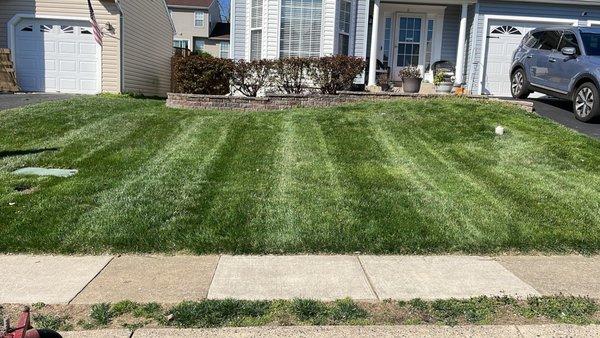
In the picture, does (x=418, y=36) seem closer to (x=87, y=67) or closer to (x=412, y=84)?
(x=412, y=84)

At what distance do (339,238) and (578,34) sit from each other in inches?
362

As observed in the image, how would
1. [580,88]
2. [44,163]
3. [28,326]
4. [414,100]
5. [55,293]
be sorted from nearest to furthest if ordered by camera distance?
[28,326]
[55,293]
[44,163]
[580,88]
[414,100]

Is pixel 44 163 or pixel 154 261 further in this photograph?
pixel 44 163

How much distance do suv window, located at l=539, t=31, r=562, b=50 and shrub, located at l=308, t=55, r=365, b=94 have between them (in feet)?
14.6

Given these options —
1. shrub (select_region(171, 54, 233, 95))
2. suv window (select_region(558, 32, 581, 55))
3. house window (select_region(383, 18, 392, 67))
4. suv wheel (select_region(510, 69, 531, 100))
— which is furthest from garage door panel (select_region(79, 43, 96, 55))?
suv window (select_region(558, 32, 581, 55))

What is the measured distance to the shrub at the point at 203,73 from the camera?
14250 millimetres

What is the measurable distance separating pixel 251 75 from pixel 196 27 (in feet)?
102

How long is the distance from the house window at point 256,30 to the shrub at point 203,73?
212cm

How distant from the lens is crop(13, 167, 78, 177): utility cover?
25.0 ft

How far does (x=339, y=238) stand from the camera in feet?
18.1

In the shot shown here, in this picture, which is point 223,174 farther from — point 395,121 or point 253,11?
point 253,11

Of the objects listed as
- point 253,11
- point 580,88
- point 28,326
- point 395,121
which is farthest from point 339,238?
point 253,11

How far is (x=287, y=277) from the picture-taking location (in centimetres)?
467

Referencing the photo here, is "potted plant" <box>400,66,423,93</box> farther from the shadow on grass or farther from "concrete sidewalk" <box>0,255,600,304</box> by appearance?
"concrete sidewalk" <box>0,255,600,304</box>
